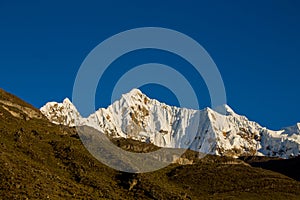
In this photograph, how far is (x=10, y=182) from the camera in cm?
9712

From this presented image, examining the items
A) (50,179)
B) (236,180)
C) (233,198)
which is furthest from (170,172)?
(50,179)

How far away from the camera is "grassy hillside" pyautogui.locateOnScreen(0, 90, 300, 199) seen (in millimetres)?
104188

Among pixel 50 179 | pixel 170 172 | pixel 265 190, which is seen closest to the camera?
pixel 50 179

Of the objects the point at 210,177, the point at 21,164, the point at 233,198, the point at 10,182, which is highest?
the point at 210,177

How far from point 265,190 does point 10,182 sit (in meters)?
81.5

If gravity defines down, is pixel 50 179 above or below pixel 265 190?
below

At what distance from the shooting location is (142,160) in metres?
170

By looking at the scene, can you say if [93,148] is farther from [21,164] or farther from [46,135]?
[21,164]

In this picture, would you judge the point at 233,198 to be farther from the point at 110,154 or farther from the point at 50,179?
the point at 50,179

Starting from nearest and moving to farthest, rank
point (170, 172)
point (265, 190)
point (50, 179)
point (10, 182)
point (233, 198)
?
1. point (10, 182)
2. point (50, 179)
3. point (233, 198)
4. point (265, 190)
5. point (170, 172)

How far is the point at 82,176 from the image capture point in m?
125

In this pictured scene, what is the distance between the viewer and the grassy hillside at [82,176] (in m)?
104

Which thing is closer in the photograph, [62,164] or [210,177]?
[62,164]

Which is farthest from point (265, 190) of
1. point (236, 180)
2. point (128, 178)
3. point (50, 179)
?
point (50, 179)
